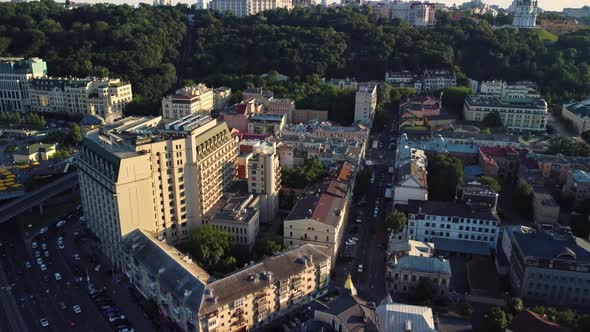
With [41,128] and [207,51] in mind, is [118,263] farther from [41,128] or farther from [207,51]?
[207,51]

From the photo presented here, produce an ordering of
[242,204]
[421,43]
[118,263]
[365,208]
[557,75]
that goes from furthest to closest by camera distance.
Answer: [421,43] → [557,75] → [365,208] → [242,204] → [118,263]

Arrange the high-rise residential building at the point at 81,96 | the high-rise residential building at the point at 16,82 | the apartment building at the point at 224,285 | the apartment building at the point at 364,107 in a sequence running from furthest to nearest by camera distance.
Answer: the high-rise residential building at the point at 16,82 → the high-rise residential building at the point at 81,96 → the apartment building at the point at 364,107 → the apartment building at the point at 224,285

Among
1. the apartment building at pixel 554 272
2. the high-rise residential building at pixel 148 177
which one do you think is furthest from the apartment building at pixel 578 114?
the high-rise residential building at pixel 148 177

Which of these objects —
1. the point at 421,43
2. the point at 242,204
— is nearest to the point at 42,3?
the point at 421,43

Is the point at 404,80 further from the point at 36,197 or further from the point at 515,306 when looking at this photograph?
the point at 36,197

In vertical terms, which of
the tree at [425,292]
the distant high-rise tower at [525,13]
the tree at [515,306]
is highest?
the distant high-rise tower at [525,13]

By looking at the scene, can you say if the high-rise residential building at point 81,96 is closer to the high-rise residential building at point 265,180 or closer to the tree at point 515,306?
the high-rise residential building at point 265,180

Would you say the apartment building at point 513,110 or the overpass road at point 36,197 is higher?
the apartment building at point 513,110
